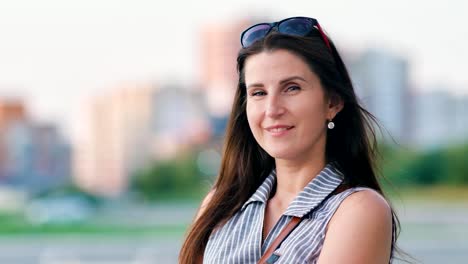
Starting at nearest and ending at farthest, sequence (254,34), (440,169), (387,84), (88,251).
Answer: (254,34), (88,251), (440,169), (387,84)

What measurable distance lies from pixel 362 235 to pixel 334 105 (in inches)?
11.9

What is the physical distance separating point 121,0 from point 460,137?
11.1 meters

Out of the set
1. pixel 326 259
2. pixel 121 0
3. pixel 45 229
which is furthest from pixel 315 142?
pixel 121 0

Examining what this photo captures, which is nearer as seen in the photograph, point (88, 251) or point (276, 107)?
point (276, 107)

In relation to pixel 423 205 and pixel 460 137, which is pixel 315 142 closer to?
pixel 423 205

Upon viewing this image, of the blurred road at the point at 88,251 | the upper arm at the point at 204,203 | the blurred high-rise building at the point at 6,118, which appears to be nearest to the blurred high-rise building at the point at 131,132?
the blurred high-rise building at the point at 6,118

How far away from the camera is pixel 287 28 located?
58.9 inches

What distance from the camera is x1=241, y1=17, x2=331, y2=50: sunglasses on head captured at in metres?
1.49

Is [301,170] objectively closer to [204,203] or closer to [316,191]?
[316,191]

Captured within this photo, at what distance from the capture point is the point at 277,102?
145 centimetres

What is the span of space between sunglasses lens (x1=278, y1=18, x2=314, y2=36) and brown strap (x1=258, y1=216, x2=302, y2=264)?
318 mm

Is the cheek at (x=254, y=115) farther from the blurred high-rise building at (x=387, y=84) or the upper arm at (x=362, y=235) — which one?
the blurred high-rise building at (x=387, y=84)

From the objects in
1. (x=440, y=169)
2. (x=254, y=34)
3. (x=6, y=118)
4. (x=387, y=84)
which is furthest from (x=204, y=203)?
(x=387, y=84)

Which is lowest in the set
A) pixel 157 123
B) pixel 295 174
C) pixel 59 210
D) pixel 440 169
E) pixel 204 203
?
pixel 157 123
